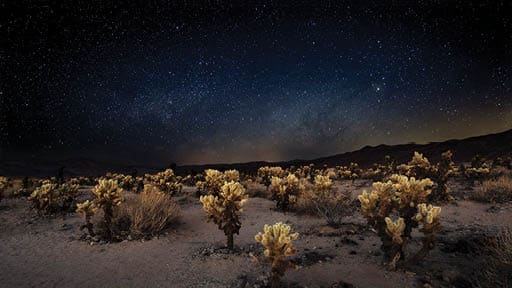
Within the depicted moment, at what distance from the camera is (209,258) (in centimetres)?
541

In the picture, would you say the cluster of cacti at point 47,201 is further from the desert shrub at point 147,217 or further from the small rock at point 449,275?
the small rock at point 449,275

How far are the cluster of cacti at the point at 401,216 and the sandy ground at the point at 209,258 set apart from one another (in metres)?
0.43

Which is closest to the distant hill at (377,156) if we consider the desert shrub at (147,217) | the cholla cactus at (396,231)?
the desert shrub at (147,217)

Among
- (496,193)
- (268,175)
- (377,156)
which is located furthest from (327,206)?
(377,156)

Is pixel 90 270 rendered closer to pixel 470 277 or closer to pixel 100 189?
pixel 100 189

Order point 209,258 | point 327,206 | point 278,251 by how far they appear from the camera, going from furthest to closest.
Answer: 1. point 327,206
2. point 209,258
3. point 278,251

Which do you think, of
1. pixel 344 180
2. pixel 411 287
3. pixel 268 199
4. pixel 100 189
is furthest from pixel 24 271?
pixel 344 180

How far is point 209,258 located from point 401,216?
3.72m

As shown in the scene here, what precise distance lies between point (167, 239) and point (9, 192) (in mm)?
13507

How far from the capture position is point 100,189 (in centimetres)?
660

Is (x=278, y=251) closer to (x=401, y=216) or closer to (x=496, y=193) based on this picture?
(x=401, y=216)

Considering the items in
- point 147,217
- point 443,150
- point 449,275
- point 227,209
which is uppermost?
point 443,150

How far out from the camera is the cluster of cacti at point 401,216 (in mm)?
4426

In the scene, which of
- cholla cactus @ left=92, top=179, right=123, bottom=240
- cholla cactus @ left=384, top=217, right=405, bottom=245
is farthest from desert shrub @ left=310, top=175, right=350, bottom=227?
cholla cactus @ left=92, top=179, right=123, bottom=240
